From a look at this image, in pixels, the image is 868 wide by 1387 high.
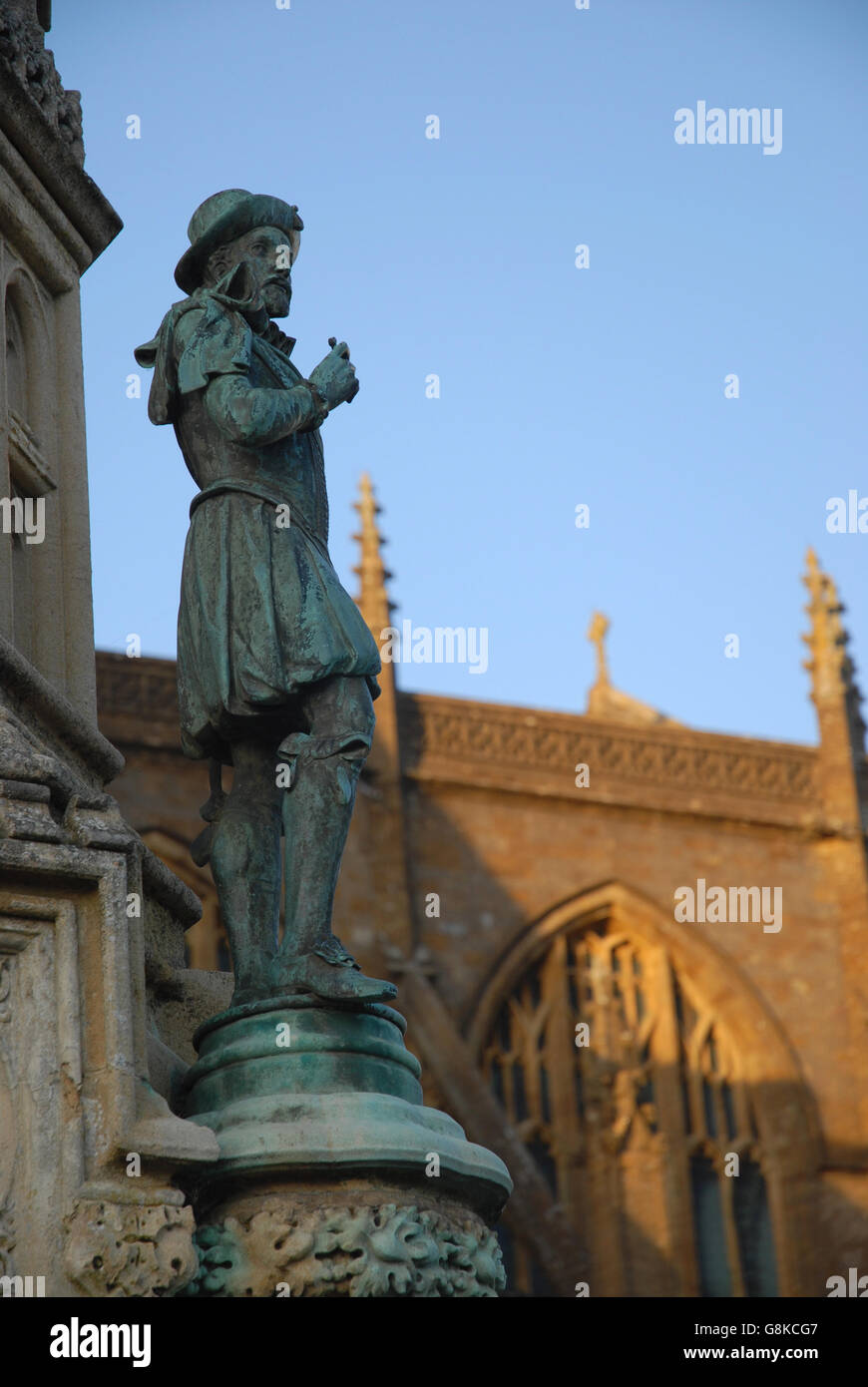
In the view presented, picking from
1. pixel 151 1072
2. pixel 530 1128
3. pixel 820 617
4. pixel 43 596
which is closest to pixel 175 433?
pixel 43 596

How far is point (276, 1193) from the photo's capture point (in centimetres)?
523

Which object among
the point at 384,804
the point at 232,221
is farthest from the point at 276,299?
the point at 384,804

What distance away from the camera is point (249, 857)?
19.2 feet

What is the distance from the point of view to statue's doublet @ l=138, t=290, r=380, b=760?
578 cm

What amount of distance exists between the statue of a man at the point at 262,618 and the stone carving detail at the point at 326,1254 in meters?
0.50

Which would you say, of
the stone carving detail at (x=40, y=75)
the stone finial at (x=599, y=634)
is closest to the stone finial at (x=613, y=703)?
the stone finial at (x=599, y=634)

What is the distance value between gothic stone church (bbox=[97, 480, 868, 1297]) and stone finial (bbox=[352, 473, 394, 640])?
27mm

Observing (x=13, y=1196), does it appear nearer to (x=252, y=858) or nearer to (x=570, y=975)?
(x=252, y=858)

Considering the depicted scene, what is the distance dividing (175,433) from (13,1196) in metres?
1.97

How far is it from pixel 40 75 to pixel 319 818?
252cm

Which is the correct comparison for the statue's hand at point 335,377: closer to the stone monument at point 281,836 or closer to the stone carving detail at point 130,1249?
the stone monument at point 281,836

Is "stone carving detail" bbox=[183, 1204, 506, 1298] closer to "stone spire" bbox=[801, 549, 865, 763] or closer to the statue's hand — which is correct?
the statue's hand

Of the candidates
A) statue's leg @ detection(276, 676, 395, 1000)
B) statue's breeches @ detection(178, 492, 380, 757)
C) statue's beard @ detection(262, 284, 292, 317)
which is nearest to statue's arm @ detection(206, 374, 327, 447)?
statue's breeches @ detection(178, 492, 380, 757)
